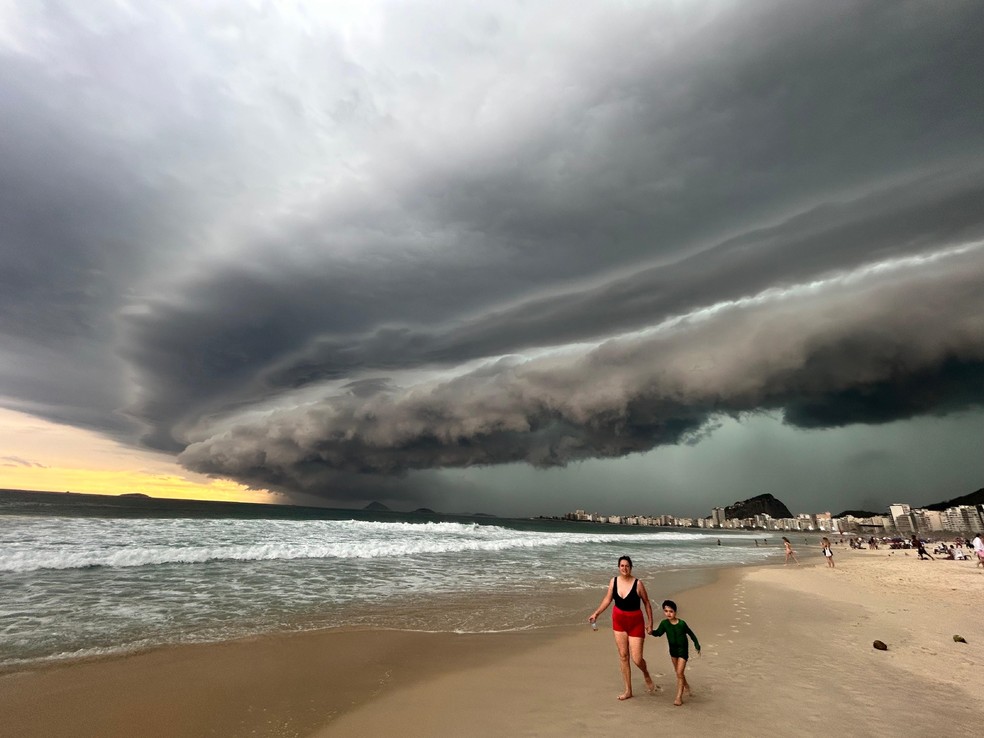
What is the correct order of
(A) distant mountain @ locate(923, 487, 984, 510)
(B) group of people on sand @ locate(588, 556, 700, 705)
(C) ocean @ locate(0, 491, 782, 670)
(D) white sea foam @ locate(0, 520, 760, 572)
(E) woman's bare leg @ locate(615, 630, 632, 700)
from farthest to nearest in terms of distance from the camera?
(A) distant mountain @ locate(923, 487, 984, 510)
(D) white sea foam @ locate(0, 520, 760, 572)
(C) ocean @ locate(0, 491, 782, 670)
(E) woman's bare leg @ locate(615, 630, 632, 700)
(B) group of people on sand @ locate(588, 556, 700, 705)

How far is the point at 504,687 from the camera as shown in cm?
755

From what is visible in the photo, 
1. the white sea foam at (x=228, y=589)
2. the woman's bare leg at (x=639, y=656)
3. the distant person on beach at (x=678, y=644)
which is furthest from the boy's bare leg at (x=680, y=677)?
the white sea foam at (x=228, y=589)

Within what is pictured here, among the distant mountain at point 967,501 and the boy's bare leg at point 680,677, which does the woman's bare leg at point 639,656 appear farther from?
the distant mountain at point 967,501

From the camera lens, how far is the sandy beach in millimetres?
6098

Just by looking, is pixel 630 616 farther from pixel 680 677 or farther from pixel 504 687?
pixel 504 687

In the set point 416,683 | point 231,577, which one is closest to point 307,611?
point 416,683

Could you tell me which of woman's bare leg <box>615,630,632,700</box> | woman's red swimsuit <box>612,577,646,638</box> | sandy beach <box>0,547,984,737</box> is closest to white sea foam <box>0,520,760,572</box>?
sandy beach <box>0,547,984,737</box>

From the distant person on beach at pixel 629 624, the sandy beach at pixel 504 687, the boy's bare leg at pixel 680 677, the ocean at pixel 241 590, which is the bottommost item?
the ocean at pixel 241 590

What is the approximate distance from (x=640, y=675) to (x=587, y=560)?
965 inches

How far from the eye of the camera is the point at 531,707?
6.72 metres

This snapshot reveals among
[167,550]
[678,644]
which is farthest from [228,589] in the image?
[678,644]

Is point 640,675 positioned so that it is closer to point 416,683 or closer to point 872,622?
point 416,683

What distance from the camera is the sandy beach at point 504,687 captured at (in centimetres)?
610

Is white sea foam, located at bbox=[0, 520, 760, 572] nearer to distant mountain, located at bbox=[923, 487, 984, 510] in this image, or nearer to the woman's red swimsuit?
the woman's red swimsuit
